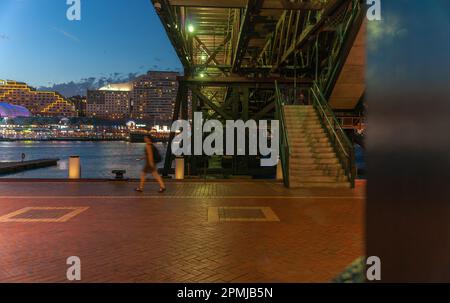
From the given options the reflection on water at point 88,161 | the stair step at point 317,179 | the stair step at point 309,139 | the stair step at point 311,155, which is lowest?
the reflection on water at point 88,161

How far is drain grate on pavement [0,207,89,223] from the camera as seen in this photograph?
7.92m

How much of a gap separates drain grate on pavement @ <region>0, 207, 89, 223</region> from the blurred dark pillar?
698 centimetres

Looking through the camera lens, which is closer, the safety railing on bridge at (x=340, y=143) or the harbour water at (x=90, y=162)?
the safety railing on bridge at (x=340, y=143)

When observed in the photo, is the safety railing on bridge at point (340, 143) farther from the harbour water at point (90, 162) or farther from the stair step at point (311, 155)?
the harbour water at point (90, 162)

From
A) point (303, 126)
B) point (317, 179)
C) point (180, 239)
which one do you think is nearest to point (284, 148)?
point (317, 179)

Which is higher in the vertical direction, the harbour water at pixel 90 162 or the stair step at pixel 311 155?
the stair step at pixel 311 155

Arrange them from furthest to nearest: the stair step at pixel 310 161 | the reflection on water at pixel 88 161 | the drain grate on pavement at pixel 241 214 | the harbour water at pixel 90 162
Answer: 1. the reflection on water at pixel 88 161
2. the harbour water at pixel 90 162
3. the stair step at pixel 310 161
4. the drain grate on pavement at pixel 241 214

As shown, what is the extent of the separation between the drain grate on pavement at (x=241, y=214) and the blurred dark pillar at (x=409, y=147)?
5740 mm

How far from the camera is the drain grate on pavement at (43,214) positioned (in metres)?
7.92

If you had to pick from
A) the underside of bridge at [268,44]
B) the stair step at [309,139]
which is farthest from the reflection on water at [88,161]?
the stair step at [309,139]

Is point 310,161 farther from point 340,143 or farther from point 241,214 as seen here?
point 241,214

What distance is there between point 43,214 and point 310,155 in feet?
29.1
